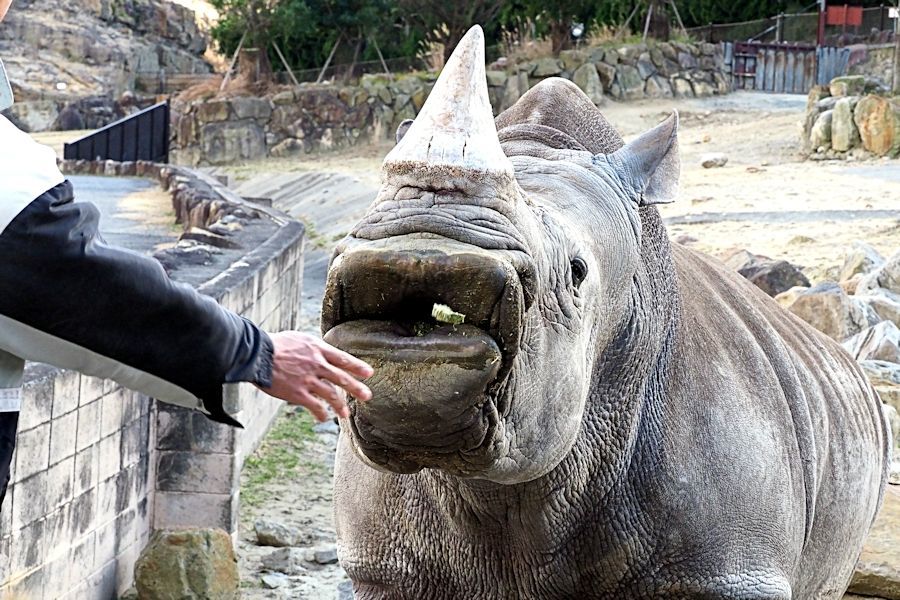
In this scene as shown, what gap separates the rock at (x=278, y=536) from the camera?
791 centimetres

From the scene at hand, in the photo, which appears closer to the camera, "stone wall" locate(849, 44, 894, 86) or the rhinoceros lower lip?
the rhinoceros lower lip

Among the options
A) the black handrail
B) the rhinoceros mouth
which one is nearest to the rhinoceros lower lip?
the rhinoceros mouth

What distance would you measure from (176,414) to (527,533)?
435cm

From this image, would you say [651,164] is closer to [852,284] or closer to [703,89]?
[852,284]

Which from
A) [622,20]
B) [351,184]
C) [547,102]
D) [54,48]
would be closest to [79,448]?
[547,102]

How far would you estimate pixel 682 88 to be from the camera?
2856 cm

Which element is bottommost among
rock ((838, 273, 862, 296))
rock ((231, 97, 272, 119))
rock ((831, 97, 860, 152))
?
rock ((231, 97, 272, 119))

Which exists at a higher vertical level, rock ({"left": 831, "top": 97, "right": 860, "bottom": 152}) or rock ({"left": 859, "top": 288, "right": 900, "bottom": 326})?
rock ({"left": 831, "top": 97, "right": 860, "bottom": 152})

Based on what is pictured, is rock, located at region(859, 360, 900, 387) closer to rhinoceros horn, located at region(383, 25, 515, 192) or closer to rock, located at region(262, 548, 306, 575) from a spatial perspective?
rock, located at region(262, 548, 306, 575)

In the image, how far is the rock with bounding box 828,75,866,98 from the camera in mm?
21478

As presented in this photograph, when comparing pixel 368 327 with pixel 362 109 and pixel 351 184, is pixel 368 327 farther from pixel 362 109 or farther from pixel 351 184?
pixel 362 109

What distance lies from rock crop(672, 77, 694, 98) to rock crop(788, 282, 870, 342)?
19.2 meters

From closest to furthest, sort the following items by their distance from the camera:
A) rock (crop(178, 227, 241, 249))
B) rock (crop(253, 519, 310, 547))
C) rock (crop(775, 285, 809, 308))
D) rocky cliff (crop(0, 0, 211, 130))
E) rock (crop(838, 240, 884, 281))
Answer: rock (crop(253, 519, 310, 547)) < rock (crop(775, 285, 809, 308)) < rock (crop(178, 227, 241, 249)) < rock (crop(838, 240, 884, 281)) < rocky cliff (crop(0, 0, 211, 130))

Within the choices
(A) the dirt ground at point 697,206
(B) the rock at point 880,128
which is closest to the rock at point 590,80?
(A) the dirt ground at point 697,206
